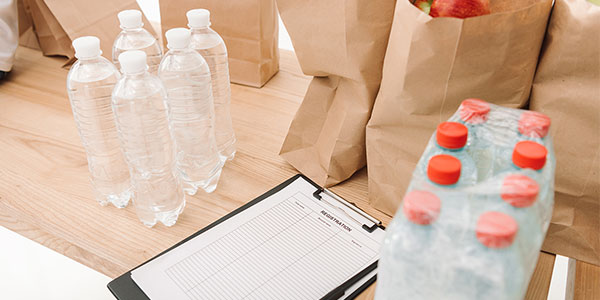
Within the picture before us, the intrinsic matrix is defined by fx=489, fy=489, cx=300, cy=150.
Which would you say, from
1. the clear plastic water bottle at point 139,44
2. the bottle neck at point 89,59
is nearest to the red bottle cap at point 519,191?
the bottle neck at point 89,59

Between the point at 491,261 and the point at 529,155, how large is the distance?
0.13 m

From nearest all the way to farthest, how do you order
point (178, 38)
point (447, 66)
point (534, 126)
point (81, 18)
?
1. point (534, 126)
2. point (447, 66)
3. point (178, 38)
4. point (81, 18)

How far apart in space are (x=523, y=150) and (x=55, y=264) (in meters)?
0.72

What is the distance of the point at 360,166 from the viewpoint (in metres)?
0.94

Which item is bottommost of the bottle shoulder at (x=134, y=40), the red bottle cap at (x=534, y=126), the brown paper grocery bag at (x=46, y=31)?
the brown paper grocery bag at (x=46, y=31)

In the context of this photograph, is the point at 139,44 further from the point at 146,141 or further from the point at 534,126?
the point at 534,126

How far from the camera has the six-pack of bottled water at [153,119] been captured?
78 cm

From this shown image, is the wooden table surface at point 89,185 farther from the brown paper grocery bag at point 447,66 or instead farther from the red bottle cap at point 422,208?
the red bottle cap at point 422,208

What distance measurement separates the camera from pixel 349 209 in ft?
2.82

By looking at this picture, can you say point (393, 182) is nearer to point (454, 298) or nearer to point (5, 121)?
point (454, 298)

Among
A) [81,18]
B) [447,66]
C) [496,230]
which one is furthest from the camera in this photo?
[81,18]

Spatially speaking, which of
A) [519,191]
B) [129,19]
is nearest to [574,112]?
[519,191]

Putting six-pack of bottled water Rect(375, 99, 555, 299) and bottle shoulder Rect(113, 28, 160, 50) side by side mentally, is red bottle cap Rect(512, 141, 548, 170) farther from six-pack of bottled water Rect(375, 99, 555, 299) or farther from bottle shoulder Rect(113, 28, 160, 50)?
bottle shoulder Rect(113, 28, 160, 50)

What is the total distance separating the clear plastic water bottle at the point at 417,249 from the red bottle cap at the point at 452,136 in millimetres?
79
